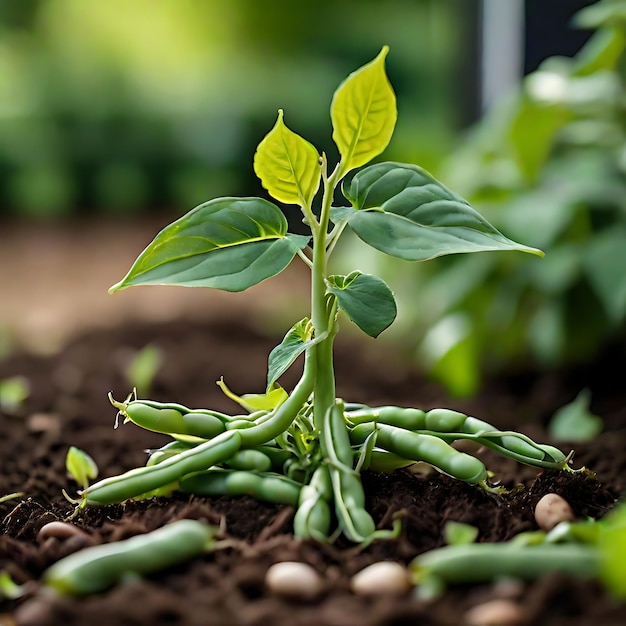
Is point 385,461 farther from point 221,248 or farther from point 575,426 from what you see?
point 575,426

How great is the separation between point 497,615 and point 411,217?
0.35 metres

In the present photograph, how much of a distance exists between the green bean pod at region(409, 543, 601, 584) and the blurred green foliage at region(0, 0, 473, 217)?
418 cm

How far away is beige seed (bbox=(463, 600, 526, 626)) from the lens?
1.88ft

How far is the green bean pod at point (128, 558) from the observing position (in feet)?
2.10

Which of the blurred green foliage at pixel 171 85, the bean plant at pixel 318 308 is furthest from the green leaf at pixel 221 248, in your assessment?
the blurred green foliage at pixel 171 85

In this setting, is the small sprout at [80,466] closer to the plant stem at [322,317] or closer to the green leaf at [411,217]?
the plant stem at [322,317]

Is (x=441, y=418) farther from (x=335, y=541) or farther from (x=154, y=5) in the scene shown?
(x=154, y=5)

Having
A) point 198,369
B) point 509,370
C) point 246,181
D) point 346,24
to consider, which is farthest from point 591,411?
point 346,24

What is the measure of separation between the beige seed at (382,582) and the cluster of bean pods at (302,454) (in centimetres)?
9

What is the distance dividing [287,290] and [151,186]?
2.63m

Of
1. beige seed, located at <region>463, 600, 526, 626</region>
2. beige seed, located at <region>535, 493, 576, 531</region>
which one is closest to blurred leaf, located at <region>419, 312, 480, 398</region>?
beige seed, located at <region>535, 493, 576, 531</region>

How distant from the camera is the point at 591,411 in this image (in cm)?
149

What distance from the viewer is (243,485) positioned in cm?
80

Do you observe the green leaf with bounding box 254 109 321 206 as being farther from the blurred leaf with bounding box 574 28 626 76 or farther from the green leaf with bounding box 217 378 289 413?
the blurred leaf with bounding box 574 28 626 76
